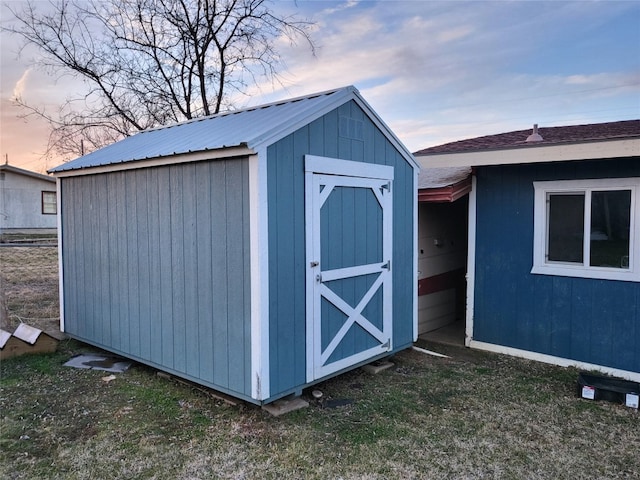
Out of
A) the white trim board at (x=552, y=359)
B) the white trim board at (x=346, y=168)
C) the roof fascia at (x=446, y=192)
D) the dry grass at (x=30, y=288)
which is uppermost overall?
the white trim board at (x=346, y=168)

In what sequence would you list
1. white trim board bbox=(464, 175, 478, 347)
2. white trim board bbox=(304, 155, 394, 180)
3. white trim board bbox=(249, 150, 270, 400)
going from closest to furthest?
white trim board bbox=(249, 150, 270, 400) < white trim board bbox=(304, 155, 394, 180) < white trim board bbox=(464, 175, 478, 347)

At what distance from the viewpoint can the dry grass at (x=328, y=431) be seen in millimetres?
2729

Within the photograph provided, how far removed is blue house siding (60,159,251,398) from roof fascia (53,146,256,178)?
60 millimetres

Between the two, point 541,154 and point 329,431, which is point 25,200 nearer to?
point 329,431

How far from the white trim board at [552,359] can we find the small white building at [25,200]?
20.3 m

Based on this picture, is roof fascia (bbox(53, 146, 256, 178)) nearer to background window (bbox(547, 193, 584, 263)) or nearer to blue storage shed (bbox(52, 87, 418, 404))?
blue storage shed (bbox(52, 87, 418, 404))

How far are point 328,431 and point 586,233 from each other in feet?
10.5

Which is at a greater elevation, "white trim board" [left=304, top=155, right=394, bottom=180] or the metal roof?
the metal roof

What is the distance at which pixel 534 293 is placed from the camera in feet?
16.0

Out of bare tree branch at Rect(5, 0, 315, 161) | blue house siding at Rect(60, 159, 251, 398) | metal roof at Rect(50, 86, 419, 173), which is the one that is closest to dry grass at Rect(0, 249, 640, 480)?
blue house siding at Rect(60, 159, 251, 398)

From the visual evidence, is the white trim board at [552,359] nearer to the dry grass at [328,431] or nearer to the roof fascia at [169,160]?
the dry grass at [328,431]

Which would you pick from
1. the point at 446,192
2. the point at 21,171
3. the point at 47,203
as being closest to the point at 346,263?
the point at 446,192

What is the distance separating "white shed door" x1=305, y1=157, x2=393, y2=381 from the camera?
3734mm

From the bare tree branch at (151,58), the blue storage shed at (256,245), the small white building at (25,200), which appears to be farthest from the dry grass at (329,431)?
the small white building at (25,200)
